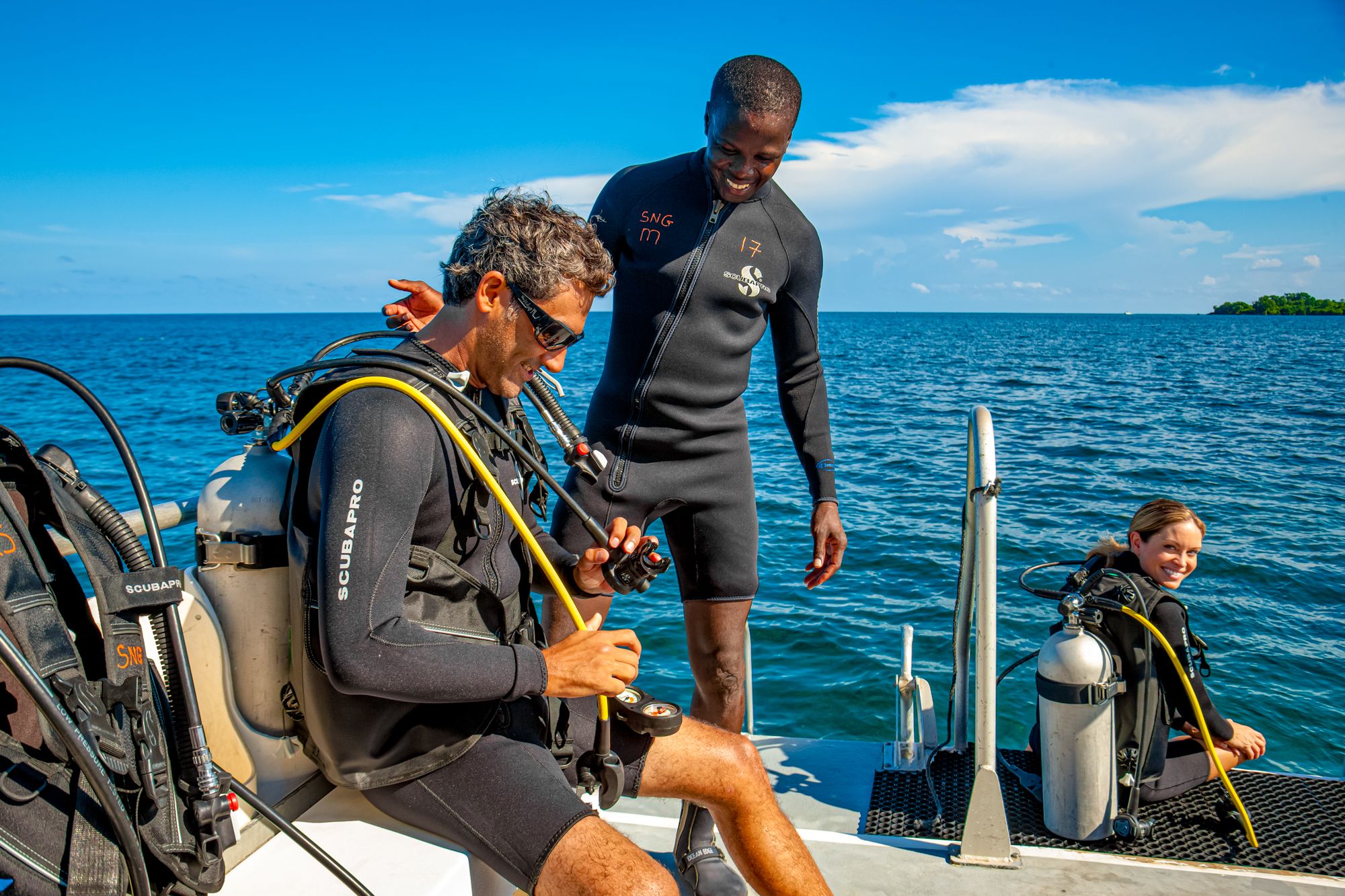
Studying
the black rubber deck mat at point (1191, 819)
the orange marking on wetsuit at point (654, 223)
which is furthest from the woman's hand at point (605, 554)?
the black rubber deck mat at point (1191, 819)

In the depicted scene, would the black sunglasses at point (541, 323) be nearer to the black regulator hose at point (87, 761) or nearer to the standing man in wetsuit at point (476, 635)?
the standing man in wetsuit at point (476, 635)

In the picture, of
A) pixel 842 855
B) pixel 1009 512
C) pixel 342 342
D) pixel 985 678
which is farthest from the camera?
pixel 1009 512

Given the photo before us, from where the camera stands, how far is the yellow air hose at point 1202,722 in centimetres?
295

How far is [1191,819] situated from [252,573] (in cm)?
295

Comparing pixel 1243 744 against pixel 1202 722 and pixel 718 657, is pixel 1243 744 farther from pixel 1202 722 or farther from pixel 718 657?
pixel 718 657

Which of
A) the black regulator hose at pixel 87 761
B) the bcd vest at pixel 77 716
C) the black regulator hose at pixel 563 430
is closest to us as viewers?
the black regulator hose at pixel 87 761

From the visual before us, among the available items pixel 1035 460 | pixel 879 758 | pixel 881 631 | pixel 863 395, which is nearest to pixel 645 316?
pixel 879 758

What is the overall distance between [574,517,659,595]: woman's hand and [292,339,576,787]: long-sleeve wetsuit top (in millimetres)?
272

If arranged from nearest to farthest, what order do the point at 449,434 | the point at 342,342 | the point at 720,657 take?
the point at 449,434 → the point at 342,342 → the point at 720,657

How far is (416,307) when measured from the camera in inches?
98.8

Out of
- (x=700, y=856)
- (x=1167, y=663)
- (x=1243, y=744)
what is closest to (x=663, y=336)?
(x=700, y=856)

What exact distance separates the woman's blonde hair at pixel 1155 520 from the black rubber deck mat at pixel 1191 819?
835mm

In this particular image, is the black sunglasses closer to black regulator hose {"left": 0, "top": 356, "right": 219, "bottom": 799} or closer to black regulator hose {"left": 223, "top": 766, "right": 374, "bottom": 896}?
black regulator hose {"left": 0, "top": 356, "right": 219, "bottom": 799}

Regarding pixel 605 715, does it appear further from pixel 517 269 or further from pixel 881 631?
pixel 881 631
